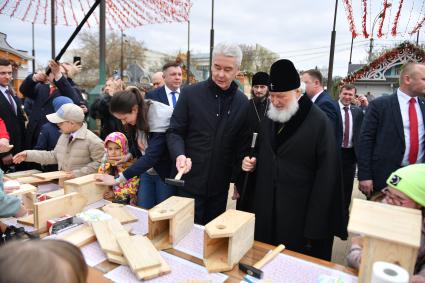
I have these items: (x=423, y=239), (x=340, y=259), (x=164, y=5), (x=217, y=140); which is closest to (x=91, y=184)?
(x=217, y=140)

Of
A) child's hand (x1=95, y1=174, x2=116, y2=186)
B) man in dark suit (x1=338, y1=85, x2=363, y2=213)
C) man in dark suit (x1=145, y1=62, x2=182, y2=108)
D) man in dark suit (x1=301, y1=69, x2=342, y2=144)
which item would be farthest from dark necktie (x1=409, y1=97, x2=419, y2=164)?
child's hand (x1=95, y1=174, x2=116, y2=186)

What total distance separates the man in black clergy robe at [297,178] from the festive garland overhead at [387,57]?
10.7 m

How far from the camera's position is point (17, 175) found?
8.67 ft

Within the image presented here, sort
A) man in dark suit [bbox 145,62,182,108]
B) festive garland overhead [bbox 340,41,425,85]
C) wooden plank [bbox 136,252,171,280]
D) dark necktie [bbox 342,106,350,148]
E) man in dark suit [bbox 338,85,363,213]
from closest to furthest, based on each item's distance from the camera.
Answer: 1. wooden plank [bbox 136,252,171,280]
2. man in dark suit [bbox 145,62,182,108]
3. man in dark suit [bbox 338,85,363,213]
4. dark necktie [bbox 342,106,350,148]
5. festive garland overhead [bbox 340,41,425,85]

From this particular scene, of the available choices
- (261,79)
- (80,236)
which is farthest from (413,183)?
(261,79)

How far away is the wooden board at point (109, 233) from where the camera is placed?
1.42 meters

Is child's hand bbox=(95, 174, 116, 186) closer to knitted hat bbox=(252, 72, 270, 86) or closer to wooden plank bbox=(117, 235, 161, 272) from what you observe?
wooden plank bbox=(117, 235, 161, 272)

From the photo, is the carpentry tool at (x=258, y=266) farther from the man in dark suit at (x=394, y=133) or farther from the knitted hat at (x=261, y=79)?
the knitted hat at (x=261, y=79)

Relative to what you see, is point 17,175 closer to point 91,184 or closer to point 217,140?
point 91,184

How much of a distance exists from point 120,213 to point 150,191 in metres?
0.62

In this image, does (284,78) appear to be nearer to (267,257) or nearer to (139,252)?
(267,257)

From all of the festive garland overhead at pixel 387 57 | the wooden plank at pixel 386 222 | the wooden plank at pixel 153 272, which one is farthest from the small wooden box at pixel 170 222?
the festive garland overhead at pixel 387 57

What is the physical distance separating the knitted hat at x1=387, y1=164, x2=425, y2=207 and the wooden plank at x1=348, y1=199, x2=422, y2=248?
0.54 feet

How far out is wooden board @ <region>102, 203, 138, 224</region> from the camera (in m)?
1.79
